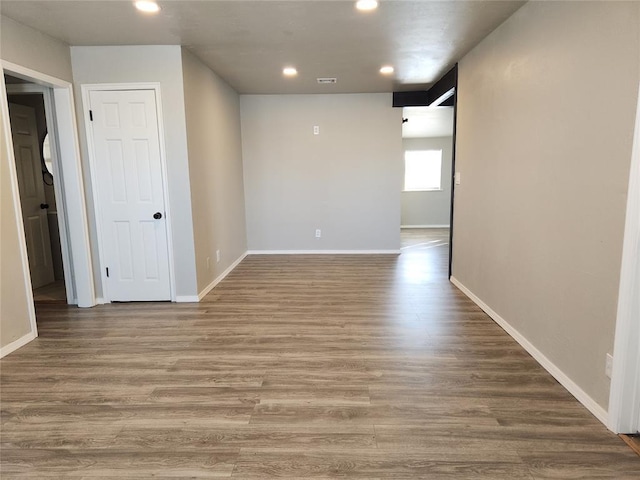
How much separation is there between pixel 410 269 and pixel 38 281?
4.63 metres

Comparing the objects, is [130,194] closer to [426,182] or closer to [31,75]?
[31,75]

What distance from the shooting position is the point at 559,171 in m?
2.41

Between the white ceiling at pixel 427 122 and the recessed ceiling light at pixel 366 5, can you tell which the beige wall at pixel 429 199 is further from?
the recessed ceiling light at pixel 366 5

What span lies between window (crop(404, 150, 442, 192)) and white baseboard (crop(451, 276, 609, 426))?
20.8 ft

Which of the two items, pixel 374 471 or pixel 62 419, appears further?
pixel 62 419

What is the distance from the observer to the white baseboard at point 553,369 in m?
2.06

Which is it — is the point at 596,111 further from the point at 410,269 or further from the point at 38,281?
the point at 38,281

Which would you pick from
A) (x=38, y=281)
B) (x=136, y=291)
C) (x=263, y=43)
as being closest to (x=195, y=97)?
(x=263, y=43)

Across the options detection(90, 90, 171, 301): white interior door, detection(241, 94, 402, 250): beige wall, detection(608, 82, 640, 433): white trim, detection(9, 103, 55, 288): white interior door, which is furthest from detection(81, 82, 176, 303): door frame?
detection(608, 82, 640, 433): white trim

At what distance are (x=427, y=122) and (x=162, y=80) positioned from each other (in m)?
5.31

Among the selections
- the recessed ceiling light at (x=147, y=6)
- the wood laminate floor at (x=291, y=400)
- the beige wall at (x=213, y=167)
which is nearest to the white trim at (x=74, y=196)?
the wood laminate floor at (x=291, y=400)

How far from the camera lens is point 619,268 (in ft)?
6.25

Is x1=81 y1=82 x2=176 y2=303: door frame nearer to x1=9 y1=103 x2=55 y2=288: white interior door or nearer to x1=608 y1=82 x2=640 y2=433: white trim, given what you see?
x1=9 y1=103 x2=55 y2=288: white interior door

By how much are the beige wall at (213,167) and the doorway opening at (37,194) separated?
154 centimetres
